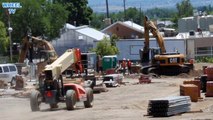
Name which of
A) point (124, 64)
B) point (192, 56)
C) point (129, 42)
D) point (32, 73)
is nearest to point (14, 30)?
point (129, 42)

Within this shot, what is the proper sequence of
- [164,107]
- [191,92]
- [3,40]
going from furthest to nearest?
[3,40]
[191,92]
[164,107]

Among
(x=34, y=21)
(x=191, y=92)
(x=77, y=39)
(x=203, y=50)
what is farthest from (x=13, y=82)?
(x=203, y=50)

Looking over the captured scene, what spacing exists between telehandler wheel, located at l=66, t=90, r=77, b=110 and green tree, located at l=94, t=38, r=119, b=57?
211ft

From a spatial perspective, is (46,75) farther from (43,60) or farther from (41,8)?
(41,8)

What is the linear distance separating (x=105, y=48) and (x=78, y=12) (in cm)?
4969

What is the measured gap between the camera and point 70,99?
31.5 metres

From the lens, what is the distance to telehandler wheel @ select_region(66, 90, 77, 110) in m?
31.4

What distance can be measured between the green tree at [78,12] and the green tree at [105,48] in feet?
143

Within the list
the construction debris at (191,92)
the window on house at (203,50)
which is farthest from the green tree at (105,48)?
the construction debris at (191,92)

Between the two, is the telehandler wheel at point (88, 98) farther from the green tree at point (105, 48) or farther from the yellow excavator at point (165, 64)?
the green tree at point (105, 48)

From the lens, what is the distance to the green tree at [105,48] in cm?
9669

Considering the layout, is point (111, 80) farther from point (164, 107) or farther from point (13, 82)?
point (164, 107)

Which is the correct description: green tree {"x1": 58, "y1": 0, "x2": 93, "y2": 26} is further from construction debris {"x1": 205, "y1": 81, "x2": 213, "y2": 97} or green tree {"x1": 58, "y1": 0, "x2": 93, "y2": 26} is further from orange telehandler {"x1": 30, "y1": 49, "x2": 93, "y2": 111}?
orange telehandler {"x1": 30, "y1": 49, "x2": 93, "y2": 111}

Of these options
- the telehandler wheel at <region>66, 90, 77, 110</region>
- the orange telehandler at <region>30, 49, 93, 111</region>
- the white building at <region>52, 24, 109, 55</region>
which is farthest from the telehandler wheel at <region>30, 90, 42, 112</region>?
the white building at <region>52, 24, 109, 55</region>
